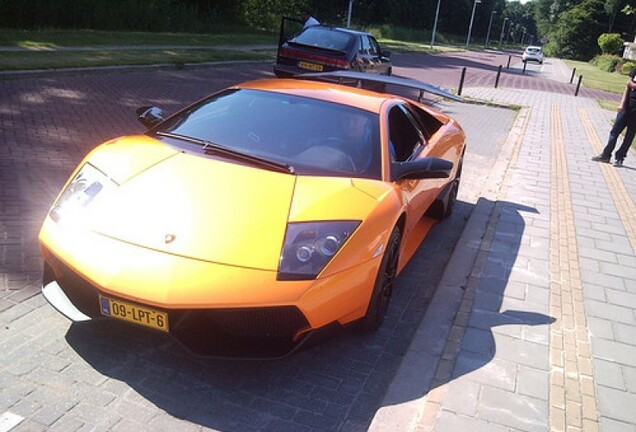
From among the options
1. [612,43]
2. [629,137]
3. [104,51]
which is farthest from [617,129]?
[612,43]

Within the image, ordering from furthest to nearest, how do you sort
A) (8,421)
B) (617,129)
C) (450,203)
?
(617,129)
(450,203)
(8,421)

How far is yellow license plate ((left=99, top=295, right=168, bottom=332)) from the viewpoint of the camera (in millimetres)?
2588

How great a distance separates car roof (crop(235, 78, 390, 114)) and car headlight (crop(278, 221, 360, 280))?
1421 mm

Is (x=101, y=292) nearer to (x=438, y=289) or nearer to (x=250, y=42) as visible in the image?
(x=438, y=289)

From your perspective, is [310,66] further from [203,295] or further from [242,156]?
[203,295]

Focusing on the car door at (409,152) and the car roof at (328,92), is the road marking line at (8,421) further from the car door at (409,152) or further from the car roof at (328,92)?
the car roof at (328,92)

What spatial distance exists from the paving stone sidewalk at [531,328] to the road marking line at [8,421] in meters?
1.61

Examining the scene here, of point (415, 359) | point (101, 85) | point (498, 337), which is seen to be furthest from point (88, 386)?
point (101, 85)

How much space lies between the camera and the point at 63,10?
17969 millimetres

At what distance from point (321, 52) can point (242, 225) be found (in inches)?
365

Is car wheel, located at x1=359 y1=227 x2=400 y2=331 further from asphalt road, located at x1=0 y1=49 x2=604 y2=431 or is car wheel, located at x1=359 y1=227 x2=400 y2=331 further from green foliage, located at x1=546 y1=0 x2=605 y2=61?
green foliage, located at x1=546 y1=0 x2=605 y2=61

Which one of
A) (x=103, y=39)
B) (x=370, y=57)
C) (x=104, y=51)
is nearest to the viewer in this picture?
(x=370, y=57)

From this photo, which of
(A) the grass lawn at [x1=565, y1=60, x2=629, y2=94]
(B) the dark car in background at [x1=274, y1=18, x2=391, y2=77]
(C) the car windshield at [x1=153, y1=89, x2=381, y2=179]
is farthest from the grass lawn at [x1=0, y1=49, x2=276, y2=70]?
(A) the grass lawn at [x1=565, y1=60, x2=629, y2=94]

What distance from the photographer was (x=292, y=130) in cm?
382
